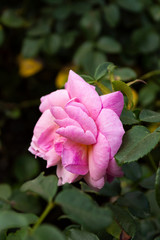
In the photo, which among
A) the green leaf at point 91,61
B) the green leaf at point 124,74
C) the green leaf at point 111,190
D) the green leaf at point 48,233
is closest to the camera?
the green leaf at point 48,233

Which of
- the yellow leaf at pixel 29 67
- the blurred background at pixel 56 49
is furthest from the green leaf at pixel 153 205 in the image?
the yellow leaf at pixel 29 67

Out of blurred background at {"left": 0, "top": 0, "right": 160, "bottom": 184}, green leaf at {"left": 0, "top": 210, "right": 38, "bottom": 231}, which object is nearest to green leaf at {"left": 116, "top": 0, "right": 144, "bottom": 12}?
blurred background at {"left": 0, "top": 0, "right": 160, "bottom": 184}

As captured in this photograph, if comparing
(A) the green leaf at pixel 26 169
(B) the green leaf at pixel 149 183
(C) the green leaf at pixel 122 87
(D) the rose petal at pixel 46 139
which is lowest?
(A) the green leaf at pixel 26 169

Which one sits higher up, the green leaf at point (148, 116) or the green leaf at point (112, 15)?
the green leaf at point (148, 116)

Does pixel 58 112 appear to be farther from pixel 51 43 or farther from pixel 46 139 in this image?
pixel 51 43

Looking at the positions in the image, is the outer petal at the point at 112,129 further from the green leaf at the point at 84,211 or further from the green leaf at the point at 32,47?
the green leaf at the point at 32,47

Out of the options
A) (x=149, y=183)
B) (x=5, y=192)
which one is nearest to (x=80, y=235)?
(x=149, y=183)

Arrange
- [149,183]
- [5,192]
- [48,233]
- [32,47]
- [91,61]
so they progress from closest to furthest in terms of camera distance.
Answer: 1. [48,233]
2. [149,183]
3. [5,192]
4. [91,61]
5. [32,47]
